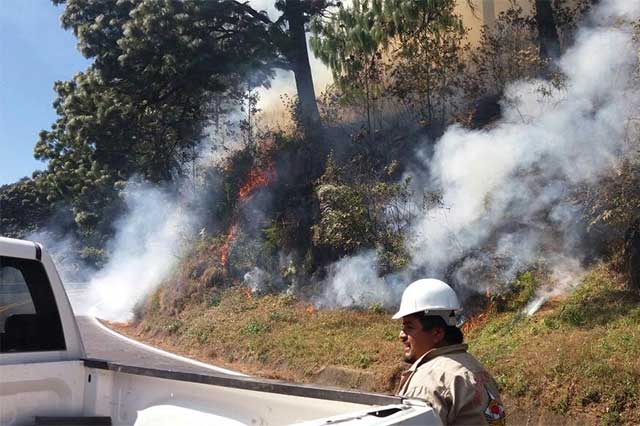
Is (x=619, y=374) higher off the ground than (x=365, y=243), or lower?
lower

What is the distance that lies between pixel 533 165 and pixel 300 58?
1011 cm

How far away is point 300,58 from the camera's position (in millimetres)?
18984

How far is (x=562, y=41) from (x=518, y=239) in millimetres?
5237

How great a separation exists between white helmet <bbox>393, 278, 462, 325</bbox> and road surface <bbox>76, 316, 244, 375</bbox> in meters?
7.69

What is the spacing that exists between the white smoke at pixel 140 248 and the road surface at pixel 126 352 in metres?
2.88

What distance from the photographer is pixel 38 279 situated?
3.54 metres

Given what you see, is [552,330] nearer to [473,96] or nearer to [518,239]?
[518,239]

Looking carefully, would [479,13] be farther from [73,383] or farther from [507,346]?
[73,383]

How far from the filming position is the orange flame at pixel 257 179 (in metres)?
17.7

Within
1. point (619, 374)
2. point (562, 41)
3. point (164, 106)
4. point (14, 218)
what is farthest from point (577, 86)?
point (14, 218)

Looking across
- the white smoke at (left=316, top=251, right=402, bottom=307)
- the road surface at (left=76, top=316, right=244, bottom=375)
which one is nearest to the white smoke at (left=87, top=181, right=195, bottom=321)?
the road surface at (left=76, top=316, right=244, bottom=375)

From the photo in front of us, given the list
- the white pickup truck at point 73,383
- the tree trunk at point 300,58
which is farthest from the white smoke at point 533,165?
the tree trunk at point 300,58

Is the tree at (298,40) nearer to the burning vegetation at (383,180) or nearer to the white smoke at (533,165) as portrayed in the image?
the burning vegetation at (383,180)

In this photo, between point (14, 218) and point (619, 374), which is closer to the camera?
point (619, 374)
